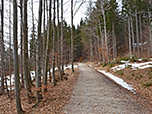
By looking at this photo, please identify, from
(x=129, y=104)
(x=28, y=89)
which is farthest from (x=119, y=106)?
(x=28, y=89)

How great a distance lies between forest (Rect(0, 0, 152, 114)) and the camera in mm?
5211

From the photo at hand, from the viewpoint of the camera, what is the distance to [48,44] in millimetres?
6953

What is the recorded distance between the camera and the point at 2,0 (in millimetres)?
7453

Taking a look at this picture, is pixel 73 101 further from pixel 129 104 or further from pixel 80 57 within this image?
pixel 80 57

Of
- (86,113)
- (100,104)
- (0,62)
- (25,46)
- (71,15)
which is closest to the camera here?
(86,113)

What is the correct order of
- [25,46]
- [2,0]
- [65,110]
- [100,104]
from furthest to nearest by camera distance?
[2,0]
[25,46]
[100,104]
[65,110]

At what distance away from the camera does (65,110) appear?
4176mm

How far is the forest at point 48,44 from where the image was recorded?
5.21 meters

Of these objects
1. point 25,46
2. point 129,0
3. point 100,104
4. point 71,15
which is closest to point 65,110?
point 100,104

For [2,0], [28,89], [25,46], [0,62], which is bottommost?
[28,89]

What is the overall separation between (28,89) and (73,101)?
7.34 ft

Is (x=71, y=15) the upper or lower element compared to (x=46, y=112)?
upper

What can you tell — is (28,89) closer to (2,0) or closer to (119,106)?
(119,106)

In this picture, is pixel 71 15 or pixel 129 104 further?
pixel 71 15
